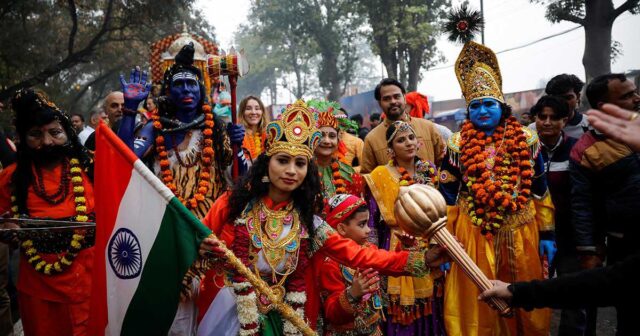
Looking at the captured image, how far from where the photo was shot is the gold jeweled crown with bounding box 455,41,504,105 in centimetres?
429

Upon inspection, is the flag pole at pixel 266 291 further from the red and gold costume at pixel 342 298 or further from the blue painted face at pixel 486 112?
the blue painted face at pixel 486 112

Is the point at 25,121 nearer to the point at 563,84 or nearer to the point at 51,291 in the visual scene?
the point at 51,291

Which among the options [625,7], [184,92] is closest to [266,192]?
[184,92]

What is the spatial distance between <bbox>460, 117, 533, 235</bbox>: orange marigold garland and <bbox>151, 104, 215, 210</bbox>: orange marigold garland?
2.11 m

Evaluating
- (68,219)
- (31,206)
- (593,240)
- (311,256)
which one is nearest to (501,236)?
(593,240)

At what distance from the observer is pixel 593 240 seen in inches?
156

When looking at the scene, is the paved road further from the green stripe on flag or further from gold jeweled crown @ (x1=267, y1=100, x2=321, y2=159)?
the green stripe on flag

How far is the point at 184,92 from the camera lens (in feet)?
12.3

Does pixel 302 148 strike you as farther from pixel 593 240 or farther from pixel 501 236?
pixel 593 240

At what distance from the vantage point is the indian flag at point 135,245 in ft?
8.98

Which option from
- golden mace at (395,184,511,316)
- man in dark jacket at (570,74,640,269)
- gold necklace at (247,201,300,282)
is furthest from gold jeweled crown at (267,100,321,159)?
man in dark jacket at (570,74,640,269)

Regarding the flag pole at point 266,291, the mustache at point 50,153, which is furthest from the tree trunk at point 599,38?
the mustache at point 50,153

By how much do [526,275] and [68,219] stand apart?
3.57 m

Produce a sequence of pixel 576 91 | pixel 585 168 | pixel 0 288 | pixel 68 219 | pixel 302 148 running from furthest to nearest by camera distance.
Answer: pixel 576 91 < pixel 0 288 < pixel 585 168 < pixel 68 219 < pixel 302 148
